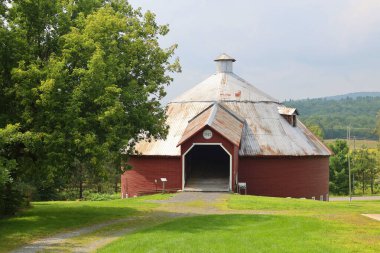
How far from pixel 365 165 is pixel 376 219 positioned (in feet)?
206

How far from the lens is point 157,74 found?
26.3 metres

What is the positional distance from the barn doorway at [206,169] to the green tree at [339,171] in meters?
35.9

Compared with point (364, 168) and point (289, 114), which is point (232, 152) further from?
point (364, 168)

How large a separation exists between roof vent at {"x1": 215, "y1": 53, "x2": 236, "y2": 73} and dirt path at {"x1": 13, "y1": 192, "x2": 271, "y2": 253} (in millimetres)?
17587

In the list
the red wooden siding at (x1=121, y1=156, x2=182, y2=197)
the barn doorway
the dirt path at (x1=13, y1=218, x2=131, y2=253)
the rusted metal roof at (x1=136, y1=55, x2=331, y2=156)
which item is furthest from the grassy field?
the rusted metal roof at (x1=136, y1=55, x2=331, y2=156)

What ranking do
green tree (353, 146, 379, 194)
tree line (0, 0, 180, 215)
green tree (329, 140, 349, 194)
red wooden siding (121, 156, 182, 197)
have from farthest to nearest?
green tree (353, 146, 379, 194) → green tree (329, 140, 349, 194) → red wooden siding (121, 156, 182, 197) → tree line (0, 0, 180, 215)

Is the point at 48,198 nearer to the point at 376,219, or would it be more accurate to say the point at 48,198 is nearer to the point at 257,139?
the point at 257,139

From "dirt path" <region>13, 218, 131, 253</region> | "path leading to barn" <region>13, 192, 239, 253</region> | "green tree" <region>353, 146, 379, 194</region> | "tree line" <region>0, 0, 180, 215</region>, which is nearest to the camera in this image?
"dirt path" <region>13, 218, 131, 253</region>

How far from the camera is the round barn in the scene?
37938 mm

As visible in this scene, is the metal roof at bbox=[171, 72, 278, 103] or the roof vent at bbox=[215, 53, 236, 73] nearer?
the metal roof at bbox=[171, 72, 278, 103]

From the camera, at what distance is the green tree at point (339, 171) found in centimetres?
7638

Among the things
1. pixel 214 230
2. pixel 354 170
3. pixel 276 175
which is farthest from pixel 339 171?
pixel 214 230

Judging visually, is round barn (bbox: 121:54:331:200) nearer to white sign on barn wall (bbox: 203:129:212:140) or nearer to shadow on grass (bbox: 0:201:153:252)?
white sign on barn wall (bbox: 203:129:212:140)

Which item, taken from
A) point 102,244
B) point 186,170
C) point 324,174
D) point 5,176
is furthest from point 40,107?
point 324,174
